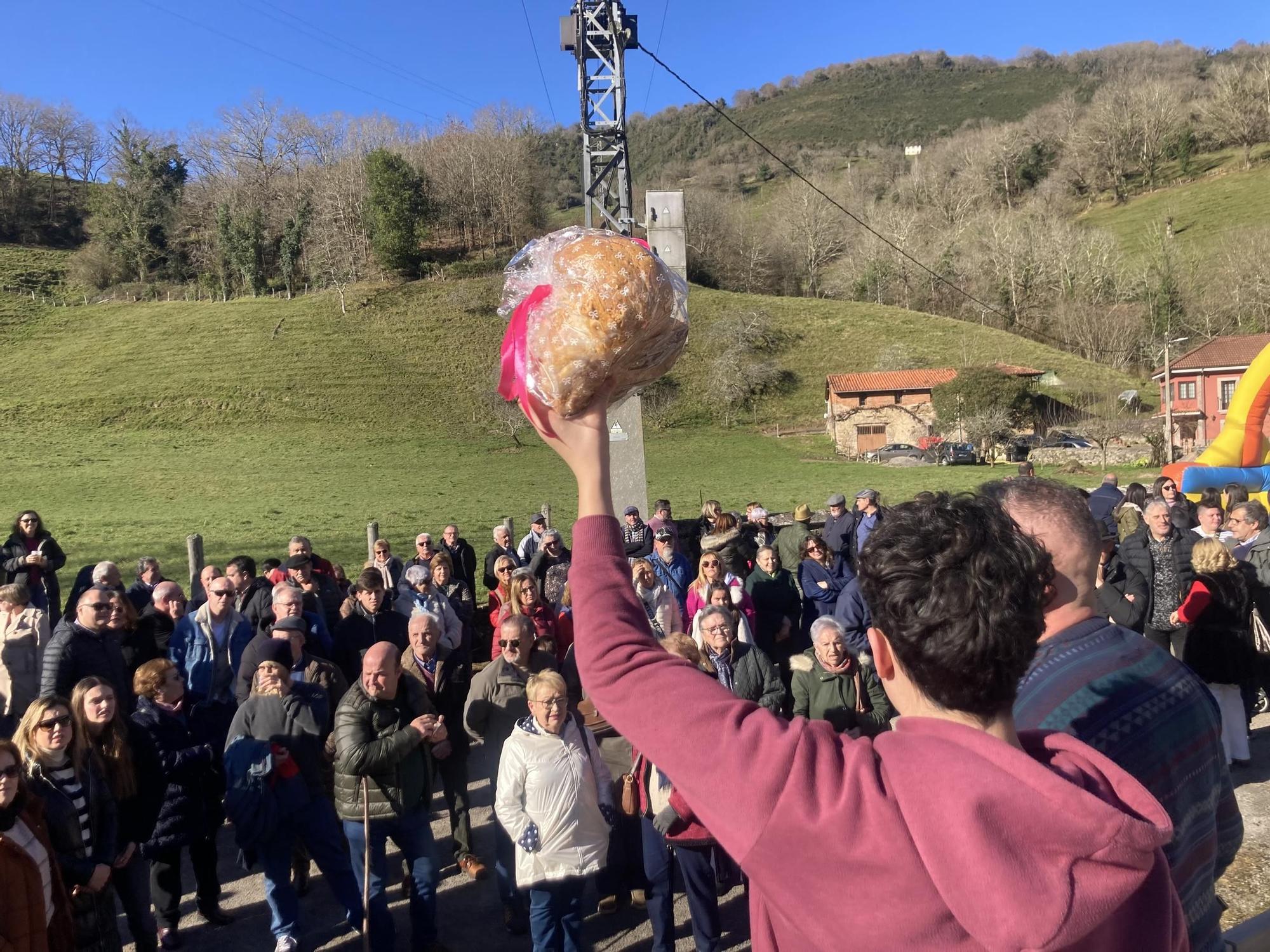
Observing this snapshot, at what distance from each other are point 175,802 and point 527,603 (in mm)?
2668

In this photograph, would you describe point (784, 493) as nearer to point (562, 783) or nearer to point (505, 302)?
point (562, 783)

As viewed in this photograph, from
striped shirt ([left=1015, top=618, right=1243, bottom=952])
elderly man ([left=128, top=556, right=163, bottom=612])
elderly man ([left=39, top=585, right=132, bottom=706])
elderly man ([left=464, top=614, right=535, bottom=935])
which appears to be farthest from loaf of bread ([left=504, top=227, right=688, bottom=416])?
elderly man ([left=128, top=556, right=163, bottom=612])

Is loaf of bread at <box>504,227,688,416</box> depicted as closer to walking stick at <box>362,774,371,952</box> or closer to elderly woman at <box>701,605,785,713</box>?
walking stick at <box>362,774,371,952</box>

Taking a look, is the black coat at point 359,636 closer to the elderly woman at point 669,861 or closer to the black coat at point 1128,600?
the elderly woman at point 669,861

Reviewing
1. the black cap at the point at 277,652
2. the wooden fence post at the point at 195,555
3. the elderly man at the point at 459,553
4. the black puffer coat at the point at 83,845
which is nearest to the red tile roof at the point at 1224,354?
the elderly man at the point at 459,553

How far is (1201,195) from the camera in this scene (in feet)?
235

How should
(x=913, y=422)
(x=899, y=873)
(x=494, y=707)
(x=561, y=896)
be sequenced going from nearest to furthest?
(x=899, y=873) → (x=561, y=896) → (x=494, y=707) → (x=913, y=422)

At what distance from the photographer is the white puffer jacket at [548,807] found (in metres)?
4.23

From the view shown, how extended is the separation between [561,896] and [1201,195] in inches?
3320

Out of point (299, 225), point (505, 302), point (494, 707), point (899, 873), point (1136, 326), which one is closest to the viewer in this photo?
point (899, 873)

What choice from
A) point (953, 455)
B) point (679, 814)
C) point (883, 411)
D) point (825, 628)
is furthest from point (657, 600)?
point (883, 411)

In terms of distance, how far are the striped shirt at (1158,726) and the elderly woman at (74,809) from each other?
399 cm

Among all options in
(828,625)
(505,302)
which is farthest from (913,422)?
(505,302)

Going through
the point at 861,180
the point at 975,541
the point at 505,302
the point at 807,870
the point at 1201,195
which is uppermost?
the point at 861,180
